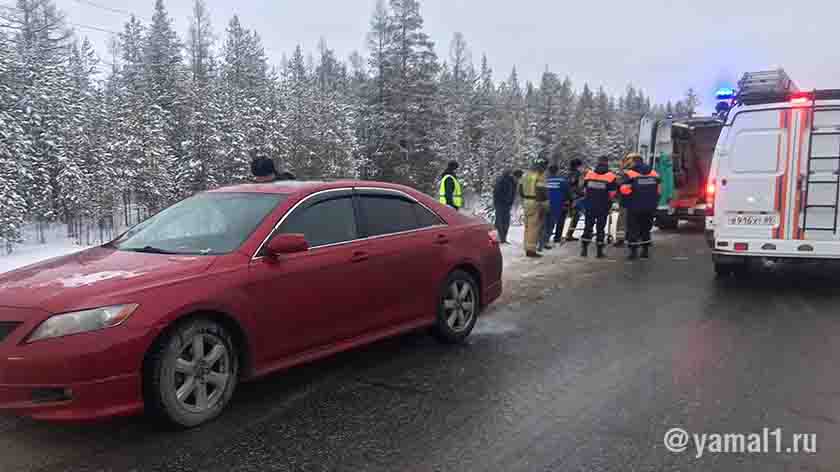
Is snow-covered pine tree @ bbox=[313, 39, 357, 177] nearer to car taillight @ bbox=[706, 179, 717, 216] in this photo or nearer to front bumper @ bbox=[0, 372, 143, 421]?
car taillight @ bbox=[706, 179, 717, 216]

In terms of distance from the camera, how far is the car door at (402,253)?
199 inches

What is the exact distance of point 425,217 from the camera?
5.73 meters

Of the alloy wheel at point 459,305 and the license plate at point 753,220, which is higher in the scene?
the license plate at point 753,220

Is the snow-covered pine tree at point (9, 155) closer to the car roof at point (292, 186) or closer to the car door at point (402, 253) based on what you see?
the car roof at point (292, 186)

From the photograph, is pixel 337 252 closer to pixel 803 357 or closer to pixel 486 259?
pixel 486 259

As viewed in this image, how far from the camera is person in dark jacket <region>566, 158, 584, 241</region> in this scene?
14.2 metres

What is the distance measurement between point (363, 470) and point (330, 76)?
8517 cm

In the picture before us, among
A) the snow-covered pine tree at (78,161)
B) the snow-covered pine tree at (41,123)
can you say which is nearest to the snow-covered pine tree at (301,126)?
the snow-covered pine tree at (78,161)

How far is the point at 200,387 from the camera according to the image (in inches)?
150

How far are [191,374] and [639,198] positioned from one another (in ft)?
31.3

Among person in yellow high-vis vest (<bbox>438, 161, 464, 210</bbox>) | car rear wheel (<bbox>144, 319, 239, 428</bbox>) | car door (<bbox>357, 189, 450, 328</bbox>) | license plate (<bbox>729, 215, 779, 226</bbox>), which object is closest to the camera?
car rear wheel (<bbox>144, 319, 239, 428</bbox>)

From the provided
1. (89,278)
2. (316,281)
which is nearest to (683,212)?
(316,281)

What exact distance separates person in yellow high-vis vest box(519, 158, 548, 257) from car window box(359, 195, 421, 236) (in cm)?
643

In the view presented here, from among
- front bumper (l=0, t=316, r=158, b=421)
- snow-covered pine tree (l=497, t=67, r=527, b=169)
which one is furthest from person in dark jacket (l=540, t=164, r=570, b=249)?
snow-covered pine tree (l=497, t=67, r=527, b=169)
